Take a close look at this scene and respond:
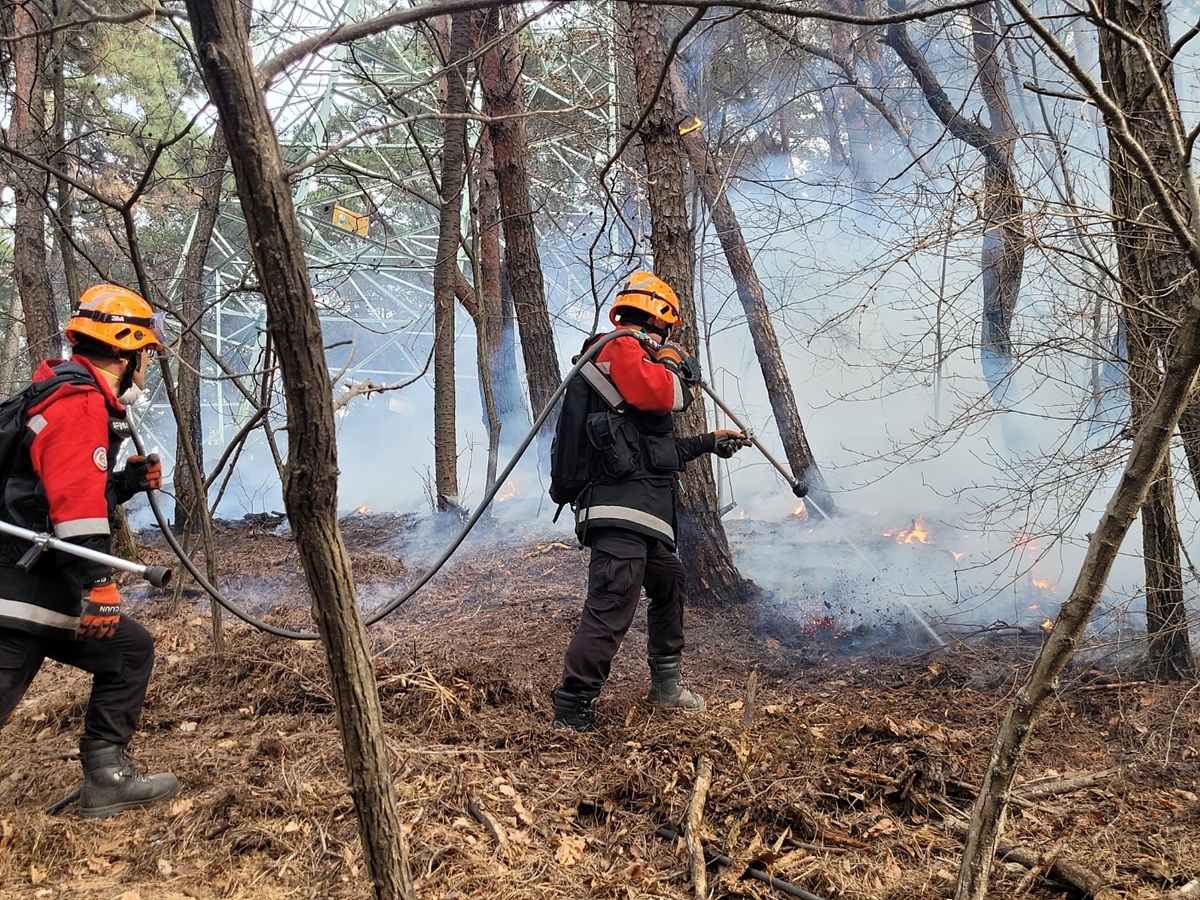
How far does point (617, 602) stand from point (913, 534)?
206 inches

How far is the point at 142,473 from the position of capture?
3838 mm

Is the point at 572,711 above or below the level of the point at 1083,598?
below

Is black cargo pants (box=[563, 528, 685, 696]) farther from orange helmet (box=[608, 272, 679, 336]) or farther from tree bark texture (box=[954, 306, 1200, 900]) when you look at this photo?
tree bark texture (box=[954, 306, 1200, 900])

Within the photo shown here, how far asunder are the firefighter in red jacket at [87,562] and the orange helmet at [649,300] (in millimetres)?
2387

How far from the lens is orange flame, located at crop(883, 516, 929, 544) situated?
8519mm

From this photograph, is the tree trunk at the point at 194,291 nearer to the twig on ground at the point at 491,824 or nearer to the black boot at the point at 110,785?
the black boot at the point at 110,785

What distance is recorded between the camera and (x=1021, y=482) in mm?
5102

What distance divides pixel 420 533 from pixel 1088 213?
8020mm

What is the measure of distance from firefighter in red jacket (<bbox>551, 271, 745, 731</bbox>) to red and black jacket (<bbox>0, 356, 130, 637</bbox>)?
7.23ft

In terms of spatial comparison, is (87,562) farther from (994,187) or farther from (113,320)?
(994,187)

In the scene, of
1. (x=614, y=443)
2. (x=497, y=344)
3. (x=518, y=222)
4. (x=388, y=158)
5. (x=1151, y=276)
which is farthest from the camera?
(x=388, y=158)

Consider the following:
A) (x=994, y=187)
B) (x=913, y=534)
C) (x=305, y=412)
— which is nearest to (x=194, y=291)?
(x=913, y=534)

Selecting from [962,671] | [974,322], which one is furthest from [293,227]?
[962,671]

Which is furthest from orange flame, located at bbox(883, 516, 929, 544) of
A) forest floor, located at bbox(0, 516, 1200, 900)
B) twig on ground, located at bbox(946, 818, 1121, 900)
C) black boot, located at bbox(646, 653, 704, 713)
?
twig on ground, located at bbox(946, 818, 1121, 900)
